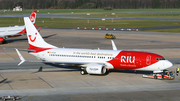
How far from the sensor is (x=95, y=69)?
41.7m

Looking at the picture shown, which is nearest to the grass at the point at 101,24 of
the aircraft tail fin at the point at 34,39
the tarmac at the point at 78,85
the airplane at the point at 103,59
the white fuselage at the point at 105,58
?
the tarmac at the point at 78,85

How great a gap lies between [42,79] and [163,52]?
36.7 meters

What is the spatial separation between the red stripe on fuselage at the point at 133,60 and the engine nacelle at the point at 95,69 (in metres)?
1.96

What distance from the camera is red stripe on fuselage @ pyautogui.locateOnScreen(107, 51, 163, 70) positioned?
41.4 metres

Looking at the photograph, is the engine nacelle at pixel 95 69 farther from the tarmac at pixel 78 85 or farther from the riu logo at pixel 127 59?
the riu logo at pixel 127 59

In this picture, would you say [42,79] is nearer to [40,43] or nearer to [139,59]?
[40,43]

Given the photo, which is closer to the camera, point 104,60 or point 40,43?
point 104,60

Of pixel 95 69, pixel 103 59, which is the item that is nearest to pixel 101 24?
pixel 103 59

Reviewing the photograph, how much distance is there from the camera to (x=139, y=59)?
4166 cm

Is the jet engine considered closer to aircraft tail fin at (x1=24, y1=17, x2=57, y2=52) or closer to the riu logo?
the riu logo

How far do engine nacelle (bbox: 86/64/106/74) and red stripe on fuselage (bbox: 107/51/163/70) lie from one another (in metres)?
1.96

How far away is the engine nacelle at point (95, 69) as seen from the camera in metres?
41.5

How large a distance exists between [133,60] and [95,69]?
243 inches

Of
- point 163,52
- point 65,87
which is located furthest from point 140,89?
point 163,52
